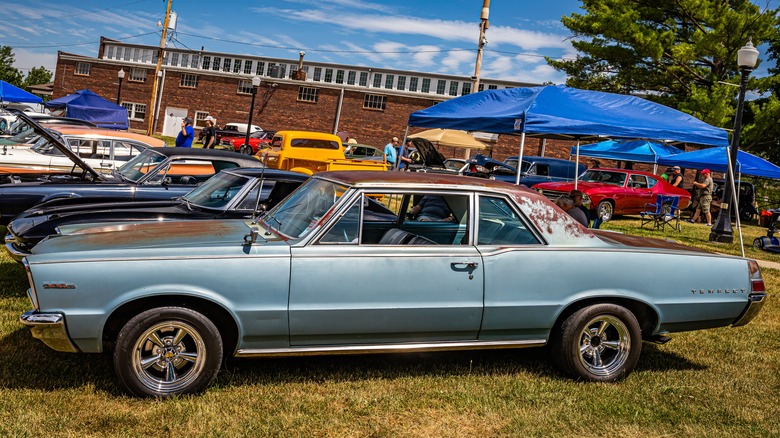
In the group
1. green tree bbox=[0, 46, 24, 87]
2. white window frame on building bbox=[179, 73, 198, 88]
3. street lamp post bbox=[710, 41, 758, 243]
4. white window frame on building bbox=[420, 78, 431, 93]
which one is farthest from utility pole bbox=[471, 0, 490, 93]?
green tree bbox=[0, 46, 24, 87]

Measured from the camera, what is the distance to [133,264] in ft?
13.3

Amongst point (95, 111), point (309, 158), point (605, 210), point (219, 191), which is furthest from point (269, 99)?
point (219, 191)

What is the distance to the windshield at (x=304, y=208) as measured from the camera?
15.3 feet

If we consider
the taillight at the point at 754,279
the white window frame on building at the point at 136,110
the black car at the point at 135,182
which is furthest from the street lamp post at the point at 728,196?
the white window frame on building at the point at 136,110

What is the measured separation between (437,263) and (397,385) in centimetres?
92

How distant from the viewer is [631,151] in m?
22.9

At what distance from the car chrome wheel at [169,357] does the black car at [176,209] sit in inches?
80.5

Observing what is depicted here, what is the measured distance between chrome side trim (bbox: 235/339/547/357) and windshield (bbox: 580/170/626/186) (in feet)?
51.2

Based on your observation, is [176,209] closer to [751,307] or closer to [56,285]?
[56,285]

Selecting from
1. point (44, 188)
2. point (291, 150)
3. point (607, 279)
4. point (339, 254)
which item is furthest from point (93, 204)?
point (291, 150)

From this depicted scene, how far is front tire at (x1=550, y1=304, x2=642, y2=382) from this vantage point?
192 inches

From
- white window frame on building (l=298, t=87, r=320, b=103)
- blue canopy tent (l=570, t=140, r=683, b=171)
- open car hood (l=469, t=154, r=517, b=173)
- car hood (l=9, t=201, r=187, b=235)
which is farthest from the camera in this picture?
white window frame on building (l=298, t=87, r=320, b=103)

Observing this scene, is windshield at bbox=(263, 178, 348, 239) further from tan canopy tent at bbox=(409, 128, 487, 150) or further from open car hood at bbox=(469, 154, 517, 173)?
tan canopy tent at bbox=(409, 128, 487, 150)

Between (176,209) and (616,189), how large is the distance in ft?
47.2
